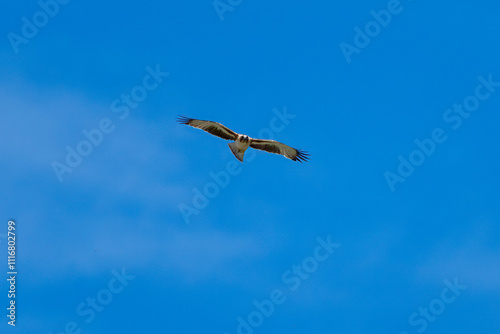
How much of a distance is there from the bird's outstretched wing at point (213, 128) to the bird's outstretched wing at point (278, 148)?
109 cm

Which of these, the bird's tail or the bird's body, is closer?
the bird's body

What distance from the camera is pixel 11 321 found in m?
26.7

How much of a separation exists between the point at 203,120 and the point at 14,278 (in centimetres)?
1121

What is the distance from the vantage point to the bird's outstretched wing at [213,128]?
90.7ft

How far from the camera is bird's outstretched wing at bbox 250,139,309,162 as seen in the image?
28.5 metres

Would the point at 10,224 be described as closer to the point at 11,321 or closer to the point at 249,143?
the point at 11,321

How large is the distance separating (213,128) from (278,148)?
337cm

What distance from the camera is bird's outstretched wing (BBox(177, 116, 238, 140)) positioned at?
27641 millimetres

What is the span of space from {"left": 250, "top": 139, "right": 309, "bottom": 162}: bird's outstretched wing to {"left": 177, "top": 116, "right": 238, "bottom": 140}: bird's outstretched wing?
1.09 metres

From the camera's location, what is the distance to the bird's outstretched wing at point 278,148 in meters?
28.5

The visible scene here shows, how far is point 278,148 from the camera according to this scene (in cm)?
2914

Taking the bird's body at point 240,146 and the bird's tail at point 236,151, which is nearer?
the bird's body at point 240,146

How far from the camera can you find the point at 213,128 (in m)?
27.9

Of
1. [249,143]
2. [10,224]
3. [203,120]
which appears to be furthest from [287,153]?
[10,224]
